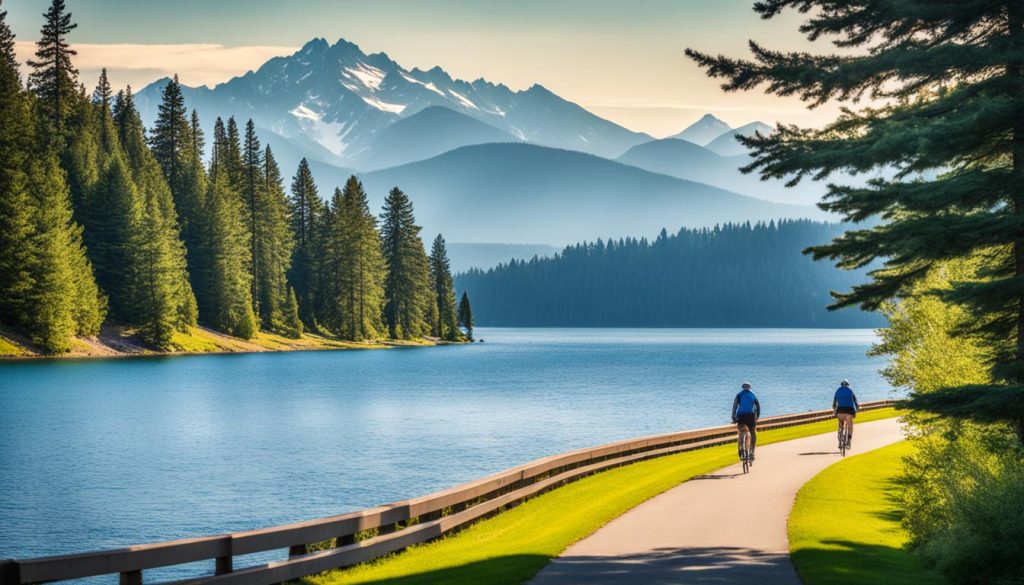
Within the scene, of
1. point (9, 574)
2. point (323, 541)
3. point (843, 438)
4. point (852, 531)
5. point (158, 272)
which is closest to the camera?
point (9, 574)

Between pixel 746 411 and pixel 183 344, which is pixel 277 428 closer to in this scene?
pixel 746 411

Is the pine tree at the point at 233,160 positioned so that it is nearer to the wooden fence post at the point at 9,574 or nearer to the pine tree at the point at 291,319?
the pine tree at the point at 291,319

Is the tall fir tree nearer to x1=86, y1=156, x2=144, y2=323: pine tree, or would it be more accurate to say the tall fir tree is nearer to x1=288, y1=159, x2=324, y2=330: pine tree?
x1=288, y1=159, x2=324, y2=330: pine tree

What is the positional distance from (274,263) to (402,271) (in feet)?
67.5

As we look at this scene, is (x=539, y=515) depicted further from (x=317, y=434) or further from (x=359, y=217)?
(x=359, y=217)

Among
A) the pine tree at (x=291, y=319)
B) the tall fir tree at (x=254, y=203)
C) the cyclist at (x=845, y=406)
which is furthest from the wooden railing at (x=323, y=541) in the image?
the tall fir tree at (x=254, y=203)

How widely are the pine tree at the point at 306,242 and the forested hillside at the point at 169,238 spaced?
9.3 inches

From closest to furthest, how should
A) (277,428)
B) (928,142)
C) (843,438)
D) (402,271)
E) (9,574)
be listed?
1. (9,574)
2. (928,142)
3. (843,438)
4. (277,428)
5. (402,271)

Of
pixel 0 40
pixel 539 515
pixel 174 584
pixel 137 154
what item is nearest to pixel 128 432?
pixel 539 515

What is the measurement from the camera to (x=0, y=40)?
93.9 m

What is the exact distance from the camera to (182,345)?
104062 mm

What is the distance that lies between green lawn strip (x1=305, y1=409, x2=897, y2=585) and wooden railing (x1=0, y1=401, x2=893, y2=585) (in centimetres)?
25

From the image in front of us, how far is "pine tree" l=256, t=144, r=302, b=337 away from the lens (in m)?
126

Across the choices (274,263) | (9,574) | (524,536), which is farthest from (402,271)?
(9,574)
